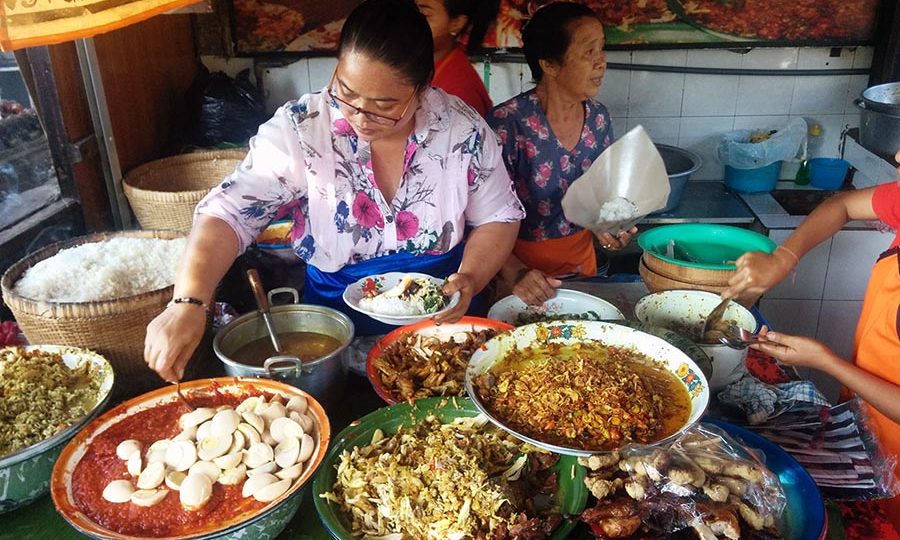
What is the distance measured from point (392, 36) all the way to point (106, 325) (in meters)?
1.05

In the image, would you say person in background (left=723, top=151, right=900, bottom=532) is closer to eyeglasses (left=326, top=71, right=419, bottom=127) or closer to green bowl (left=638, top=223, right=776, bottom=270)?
green bowl (left=638, top=223, right=776, bottom=270)

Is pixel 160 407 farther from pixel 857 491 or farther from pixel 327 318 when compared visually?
pixel 857 491

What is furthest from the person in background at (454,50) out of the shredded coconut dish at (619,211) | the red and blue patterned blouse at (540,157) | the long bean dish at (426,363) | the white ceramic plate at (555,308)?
the long bean dish at (426,363)

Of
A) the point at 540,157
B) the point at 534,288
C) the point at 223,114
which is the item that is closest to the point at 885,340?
the point at 534,288

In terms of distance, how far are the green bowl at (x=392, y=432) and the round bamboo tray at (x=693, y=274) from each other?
2.89 feet

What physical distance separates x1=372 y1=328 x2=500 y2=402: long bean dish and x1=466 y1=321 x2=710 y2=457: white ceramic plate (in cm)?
9

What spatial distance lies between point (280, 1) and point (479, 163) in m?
2.55

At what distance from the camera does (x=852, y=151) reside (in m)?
4.01

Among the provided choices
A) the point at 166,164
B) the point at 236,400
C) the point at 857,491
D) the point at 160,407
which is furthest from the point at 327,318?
the point at 166,164

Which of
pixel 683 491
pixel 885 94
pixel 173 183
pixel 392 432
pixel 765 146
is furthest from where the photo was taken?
pixel 765 146

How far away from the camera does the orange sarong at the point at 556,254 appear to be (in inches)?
108

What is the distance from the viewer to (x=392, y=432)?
→ 4.90 ft

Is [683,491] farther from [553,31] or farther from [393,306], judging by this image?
[553,31]

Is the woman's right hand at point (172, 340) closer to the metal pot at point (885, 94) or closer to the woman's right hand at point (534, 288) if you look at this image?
the woman's right hand at point (534, 288)
